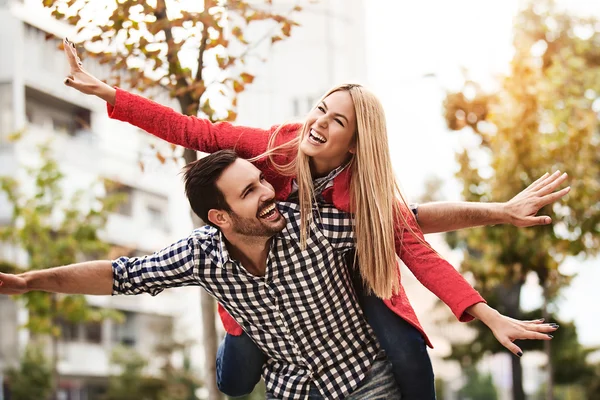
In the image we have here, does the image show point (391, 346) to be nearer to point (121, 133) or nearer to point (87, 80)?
point (87, 80)

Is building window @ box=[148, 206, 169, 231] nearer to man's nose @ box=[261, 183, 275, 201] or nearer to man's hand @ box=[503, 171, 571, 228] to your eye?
man's nose @ box=[261, 183, 275, 201]

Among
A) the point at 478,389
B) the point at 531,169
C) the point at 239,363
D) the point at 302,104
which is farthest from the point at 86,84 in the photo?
the point at 478,389

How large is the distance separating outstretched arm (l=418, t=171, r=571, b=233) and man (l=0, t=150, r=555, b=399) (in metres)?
0.38

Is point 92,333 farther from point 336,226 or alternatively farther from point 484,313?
point 484,313

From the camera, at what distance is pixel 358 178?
13.1 feet

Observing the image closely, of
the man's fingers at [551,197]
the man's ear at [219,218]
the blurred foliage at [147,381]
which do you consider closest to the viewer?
the man's fingers at [551,197]

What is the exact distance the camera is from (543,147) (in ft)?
41.2

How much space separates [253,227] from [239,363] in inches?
31.5

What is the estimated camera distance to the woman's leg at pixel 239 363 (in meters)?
4.34

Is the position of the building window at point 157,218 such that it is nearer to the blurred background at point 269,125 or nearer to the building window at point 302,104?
the blurred background at point 269,125

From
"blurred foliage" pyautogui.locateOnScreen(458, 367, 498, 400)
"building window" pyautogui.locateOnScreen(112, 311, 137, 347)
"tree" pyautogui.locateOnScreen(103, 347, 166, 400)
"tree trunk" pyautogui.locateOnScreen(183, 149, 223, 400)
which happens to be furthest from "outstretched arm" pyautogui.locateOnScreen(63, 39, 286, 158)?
"blurred foliage" pyautogui.locateOnScreen(458, 367, 498, 400)

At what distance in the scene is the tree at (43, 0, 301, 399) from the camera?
5.43 metres

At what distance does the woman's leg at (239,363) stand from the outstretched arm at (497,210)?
97 cm

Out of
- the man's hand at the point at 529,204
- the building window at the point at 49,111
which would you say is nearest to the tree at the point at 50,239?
the man's hand at the point at 529,204
